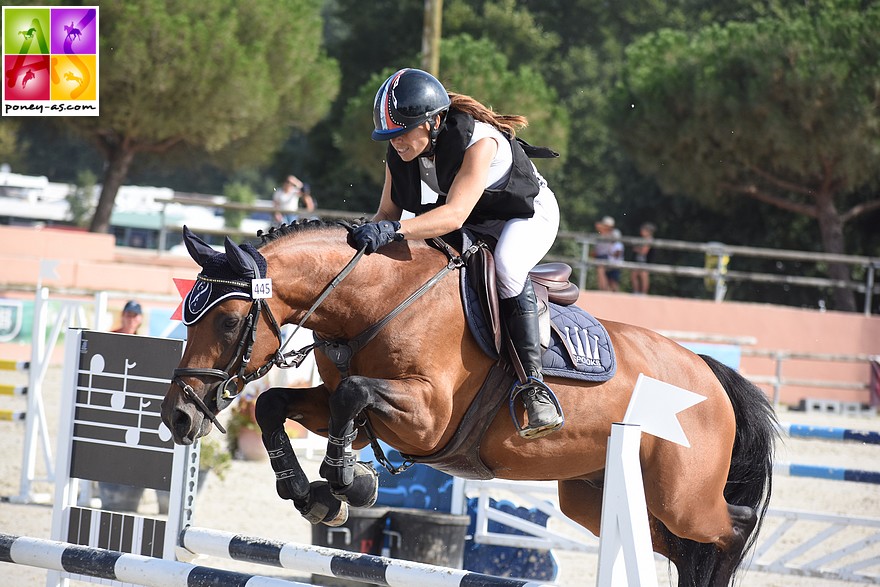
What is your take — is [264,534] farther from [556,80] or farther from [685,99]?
[556,80]

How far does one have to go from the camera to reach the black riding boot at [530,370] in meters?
3.30

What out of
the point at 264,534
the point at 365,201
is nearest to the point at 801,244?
the point at 365,201

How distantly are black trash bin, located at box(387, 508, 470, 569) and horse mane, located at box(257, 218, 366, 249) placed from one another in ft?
7.01

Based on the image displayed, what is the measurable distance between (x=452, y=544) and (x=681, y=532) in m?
1.50

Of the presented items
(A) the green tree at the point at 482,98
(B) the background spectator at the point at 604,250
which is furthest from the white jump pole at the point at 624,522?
(A) the green tree at the point at 482,98

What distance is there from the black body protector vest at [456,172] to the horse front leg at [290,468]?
2.63 feet

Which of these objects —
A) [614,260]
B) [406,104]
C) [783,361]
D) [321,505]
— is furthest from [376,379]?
[614,260]

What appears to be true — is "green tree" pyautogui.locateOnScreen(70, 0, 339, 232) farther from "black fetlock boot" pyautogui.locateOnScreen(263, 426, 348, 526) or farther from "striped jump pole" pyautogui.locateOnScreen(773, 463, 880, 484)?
"black fetlock boot" pyautogui.locateOnScreen(263, 426, 348, 526)

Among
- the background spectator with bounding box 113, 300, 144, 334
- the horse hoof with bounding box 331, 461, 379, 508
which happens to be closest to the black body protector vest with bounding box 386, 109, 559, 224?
the horse hoof with bounding box 331, 461, 379, 508

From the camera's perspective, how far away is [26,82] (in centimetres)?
594

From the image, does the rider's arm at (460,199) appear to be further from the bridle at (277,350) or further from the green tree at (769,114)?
the green tree at (769,114)

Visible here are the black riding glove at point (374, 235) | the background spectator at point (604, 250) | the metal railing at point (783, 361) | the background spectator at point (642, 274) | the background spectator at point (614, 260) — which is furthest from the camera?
the background spectator at point (642, 274)

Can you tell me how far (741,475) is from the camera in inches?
170

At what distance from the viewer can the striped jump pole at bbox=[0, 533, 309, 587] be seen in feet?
9.78
